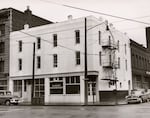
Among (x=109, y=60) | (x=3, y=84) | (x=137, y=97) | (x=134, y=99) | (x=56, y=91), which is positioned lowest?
(x=134, y=99)

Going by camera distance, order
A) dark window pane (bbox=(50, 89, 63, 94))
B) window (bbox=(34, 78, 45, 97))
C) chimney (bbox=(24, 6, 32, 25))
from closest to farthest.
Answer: dark window pane (bbox=(50, 89, 63, 94)), window (bbox=(34, 78, 45, 97)), chimney (bbox=(24, 6, 32, 25))

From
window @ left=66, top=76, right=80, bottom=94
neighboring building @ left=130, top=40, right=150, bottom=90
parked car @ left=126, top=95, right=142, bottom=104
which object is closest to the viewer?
parked car @ left=126, top=95, right=142, bottom=104

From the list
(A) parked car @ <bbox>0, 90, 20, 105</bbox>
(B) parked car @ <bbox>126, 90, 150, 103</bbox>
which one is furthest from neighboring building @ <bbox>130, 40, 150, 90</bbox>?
(A) parked car @ <bbox>0, 90, 20, 105</bbox>

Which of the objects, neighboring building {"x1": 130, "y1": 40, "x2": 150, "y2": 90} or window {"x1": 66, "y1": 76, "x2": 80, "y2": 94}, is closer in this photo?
window {"x1": 66, "y1": 76, "x2": 80, "y2": 94}

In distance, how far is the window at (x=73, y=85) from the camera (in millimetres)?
35959

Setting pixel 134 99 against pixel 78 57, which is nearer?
pixel 134 99

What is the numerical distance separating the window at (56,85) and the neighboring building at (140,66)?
1627 cm

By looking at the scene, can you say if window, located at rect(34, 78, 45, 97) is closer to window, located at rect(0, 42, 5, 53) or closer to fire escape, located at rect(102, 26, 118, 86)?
window, located at rect(0, 42, 5, 53)

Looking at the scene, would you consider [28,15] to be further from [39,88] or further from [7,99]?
[7,99]

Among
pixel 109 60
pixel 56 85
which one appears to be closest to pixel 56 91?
pixel 56 85

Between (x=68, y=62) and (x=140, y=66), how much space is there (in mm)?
20857

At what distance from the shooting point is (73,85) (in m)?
36.3

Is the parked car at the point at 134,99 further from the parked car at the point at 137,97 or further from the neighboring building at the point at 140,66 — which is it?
the neighboring building at the point at 140,66

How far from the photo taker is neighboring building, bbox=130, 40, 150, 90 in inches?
1955
